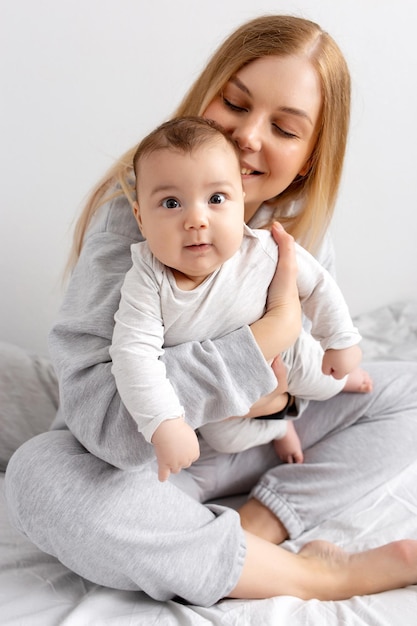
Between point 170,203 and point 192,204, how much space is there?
0.03m

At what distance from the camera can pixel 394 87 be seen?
1.93 metres

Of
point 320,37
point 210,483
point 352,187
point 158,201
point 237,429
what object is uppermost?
point 320,37

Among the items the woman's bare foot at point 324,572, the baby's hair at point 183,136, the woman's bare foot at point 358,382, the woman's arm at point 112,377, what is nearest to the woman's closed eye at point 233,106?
the baby's hair at point 183,136

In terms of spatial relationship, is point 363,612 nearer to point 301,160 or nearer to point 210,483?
point 210,483

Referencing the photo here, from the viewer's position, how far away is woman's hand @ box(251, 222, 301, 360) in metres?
1.12

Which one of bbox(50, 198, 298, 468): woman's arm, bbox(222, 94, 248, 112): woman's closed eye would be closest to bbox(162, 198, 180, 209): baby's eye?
bbox(50, 198, 298, 468): woman's arm

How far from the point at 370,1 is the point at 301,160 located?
0.76 metres

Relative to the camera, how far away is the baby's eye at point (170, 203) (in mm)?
1005

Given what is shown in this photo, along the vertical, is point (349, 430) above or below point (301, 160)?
below

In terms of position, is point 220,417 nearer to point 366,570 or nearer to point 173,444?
point 173,444

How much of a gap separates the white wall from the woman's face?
0.57 m

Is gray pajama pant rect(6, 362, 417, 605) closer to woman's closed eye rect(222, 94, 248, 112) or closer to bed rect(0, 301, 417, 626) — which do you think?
bed rect(0, 301, 417, 626)

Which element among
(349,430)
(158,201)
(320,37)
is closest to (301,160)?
(320,37)

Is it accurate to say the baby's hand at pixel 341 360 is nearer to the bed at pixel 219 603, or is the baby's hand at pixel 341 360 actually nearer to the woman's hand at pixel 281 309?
the woman's hand at pixel 281 309
